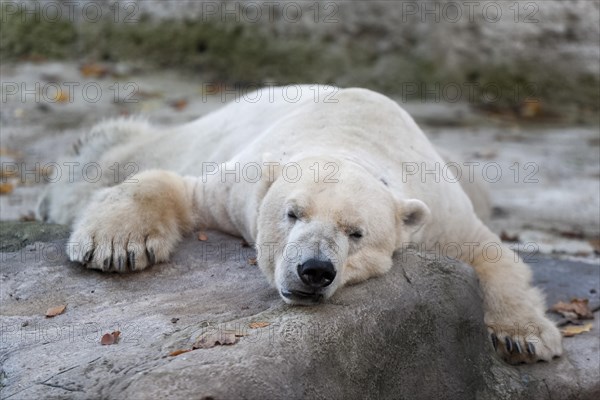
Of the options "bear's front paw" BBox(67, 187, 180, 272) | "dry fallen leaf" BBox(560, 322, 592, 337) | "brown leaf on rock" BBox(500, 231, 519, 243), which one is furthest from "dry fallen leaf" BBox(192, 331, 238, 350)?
"brown leaf on rock" BBox(500, 231, 519, 243)

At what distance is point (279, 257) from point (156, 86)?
21.4ft

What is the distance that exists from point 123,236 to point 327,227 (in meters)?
1.22

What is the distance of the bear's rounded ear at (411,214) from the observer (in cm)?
429

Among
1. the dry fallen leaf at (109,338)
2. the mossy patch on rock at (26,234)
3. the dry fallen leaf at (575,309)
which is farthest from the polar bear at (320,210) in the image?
the dry fallen leaf at (109,338)

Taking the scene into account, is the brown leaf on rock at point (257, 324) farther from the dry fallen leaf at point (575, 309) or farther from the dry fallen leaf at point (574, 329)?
the dry fallen leaf at point (575, 309)

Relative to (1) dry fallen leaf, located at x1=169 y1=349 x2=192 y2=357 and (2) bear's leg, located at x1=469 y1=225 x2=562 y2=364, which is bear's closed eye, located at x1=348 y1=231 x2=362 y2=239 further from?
(2) bear's leg, located at x1=469 y1=225 x2=562 y2=364

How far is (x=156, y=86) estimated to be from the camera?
10.2 m

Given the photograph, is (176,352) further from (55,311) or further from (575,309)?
(575,309)

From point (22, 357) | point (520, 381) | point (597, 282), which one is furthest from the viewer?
point (597, 282)

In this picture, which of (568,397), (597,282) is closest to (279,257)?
(568,397)

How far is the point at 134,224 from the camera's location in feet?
15.3

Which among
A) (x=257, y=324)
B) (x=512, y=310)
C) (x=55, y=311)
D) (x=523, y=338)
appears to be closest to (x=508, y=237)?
(x=512, y=310)

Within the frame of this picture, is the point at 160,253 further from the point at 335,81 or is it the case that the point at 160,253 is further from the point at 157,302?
the point at 335,81

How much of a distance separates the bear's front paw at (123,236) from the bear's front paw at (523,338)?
1.68m
